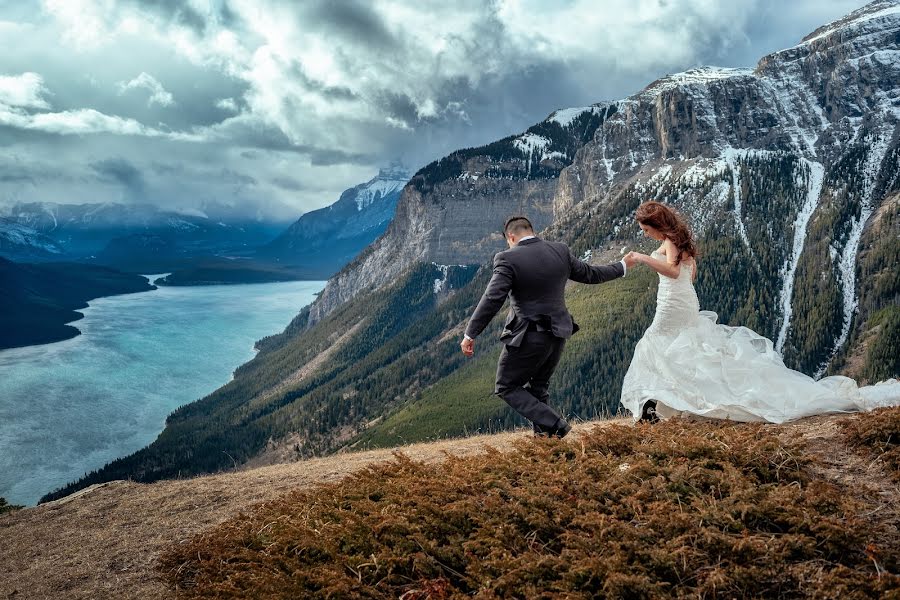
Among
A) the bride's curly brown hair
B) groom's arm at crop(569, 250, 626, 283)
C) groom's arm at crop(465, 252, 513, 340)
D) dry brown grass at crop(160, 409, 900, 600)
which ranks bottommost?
dry brown grass at crop(160, 409, 900, 600)

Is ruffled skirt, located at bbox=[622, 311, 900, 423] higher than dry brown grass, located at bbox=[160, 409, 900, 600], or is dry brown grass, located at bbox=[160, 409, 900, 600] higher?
ruffled skirt, located at bbox=[622, 311, 900, 423]

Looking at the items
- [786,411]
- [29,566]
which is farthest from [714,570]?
[29,566]

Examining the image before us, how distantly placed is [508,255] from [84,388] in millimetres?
209980

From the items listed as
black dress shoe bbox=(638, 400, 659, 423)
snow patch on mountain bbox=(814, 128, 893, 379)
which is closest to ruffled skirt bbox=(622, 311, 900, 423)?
black dress shoe bbox=(638, 400, 659, 423)

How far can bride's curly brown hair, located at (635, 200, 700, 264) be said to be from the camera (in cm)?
936

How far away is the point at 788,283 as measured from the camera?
182 meters

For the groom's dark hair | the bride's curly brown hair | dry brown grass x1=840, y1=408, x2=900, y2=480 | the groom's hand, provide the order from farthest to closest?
the groom's hand < the bride's curly brown hair < the groom's dark hair < dry brown grass x1=840, y1=408, x2=900, y2=480

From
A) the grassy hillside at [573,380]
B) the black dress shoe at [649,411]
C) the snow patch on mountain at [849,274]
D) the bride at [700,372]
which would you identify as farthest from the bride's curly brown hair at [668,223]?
the snow patch on mountain at [849,274]

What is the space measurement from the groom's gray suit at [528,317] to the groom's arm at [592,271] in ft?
1.15

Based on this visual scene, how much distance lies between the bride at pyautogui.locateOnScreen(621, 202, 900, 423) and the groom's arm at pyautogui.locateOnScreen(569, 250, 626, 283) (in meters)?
0.47

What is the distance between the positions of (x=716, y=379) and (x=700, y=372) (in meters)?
0.26

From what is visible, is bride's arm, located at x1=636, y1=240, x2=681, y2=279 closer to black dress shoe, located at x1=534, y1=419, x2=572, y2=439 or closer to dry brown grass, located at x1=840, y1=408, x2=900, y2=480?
black dress shoe, located at x1=534, y1=419, x2=572, y2=439

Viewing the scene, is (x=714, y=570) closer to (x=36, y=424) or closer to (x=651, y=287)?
(x=651, y=287)

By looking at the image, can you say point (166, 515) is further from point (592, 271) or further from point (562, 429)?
point (592, 271)
